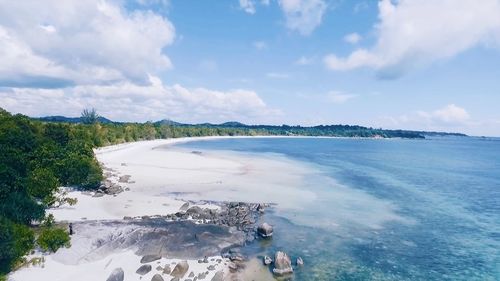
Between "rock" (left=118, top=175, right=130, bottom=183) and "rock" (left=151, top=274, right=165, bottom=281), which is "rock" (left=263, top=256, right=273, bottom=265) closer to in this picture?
"rock" (left=151, top=274, right=165, bottom=281)

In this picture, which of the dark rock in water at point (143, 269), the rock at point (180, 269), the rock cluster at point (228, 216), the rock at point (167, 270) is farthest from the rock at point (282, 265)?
the dark rock in water at point (143, 269)

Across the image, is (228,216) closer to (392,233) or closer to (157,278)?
(157,278)

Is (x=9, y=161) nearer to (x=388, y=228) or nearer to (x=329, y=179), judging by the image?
(x=388, y=228)

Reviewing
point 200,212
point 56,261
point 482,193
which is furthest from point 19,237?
point 482,193

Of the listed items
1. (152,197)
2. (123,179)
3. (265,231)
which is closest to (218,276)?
(265,231)

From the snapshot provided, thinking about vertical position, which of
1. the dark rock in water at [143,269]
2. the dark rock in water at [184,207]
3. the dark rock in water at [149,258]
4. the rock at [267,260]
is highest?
the dark rock in water at [184,207]

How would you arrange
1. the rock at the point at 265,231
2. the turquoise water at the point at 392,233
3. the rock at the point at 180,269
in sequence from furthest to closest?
the rock at the point at 265,231
the turquoise water at the point at 392,233
the rock at the point at 180,269

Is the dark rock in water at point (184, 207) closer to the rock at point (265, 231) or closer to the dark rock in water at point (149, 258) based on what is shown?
the rock at point (265, 231)
